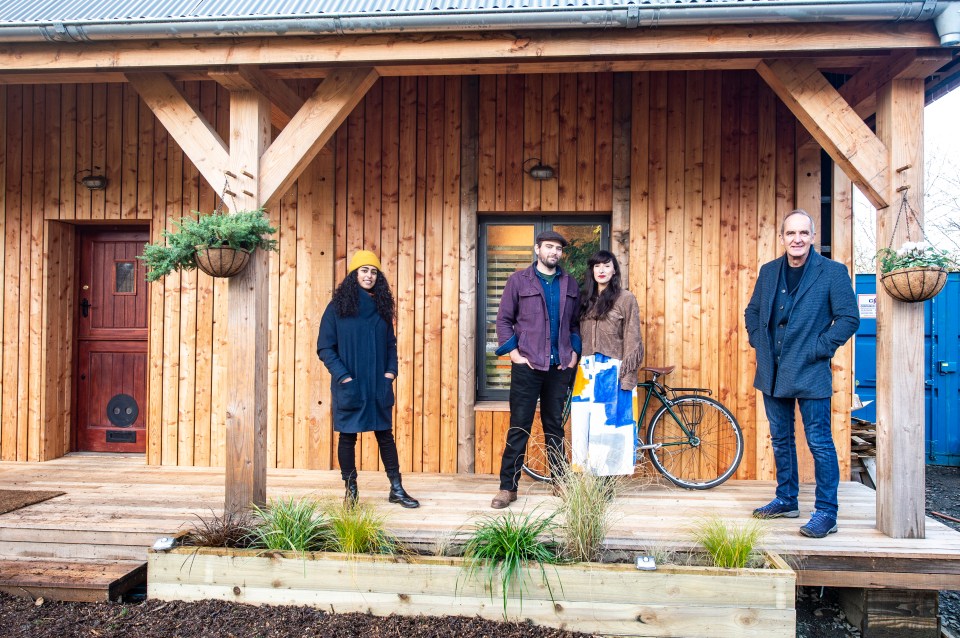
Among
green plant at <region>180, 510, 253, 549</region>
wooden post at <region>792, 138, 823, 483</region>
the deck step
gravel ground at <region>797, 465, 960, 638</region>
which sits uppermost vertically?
wooden post at <region>792, 138, 823, 483</region>

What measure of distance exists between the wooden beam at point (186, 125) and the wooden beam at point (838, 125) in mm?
3075

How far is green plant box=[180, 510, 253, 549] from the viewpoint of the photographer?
318 cm

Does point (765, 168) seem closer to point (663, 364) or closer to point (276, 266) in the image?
point (663, 364)

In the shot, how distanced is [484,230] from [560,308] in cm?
136

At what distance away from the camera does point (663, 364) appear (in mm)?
4773

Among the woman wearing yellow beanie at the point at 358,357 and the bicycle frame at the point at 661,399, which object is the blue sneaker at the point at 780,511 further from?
the woman wearing yellow beanie at the point at 358,357

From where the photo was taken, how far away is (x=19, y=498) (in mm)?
4047

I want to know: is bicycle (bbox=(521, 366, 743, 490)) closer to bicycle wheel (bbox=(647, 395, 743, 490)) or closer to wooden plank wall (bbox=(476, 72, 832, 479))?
bicycle wheel (bbox=(647, 395, 743, 490))

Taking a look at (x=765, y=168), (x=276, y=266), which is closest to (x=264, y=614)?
(x=276, y=266)

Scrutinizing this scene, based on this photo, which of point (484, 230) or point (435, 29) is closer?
point (435, 29)

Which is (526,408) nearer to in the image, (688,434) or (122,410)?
(688,434)

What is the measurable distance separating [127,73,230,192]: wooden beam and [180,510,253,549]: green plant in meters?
1.79

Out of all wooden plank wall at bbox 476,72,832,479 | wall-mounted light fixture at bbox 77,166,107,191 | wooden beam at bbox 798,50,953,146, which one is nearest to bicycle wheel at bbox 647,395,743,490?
wooden plank wall at bbox 476,72,832,479

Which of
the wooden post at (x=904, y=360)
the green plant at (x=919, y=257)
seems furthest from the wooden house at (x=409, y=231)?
the green plant at (x=919, y=257)
